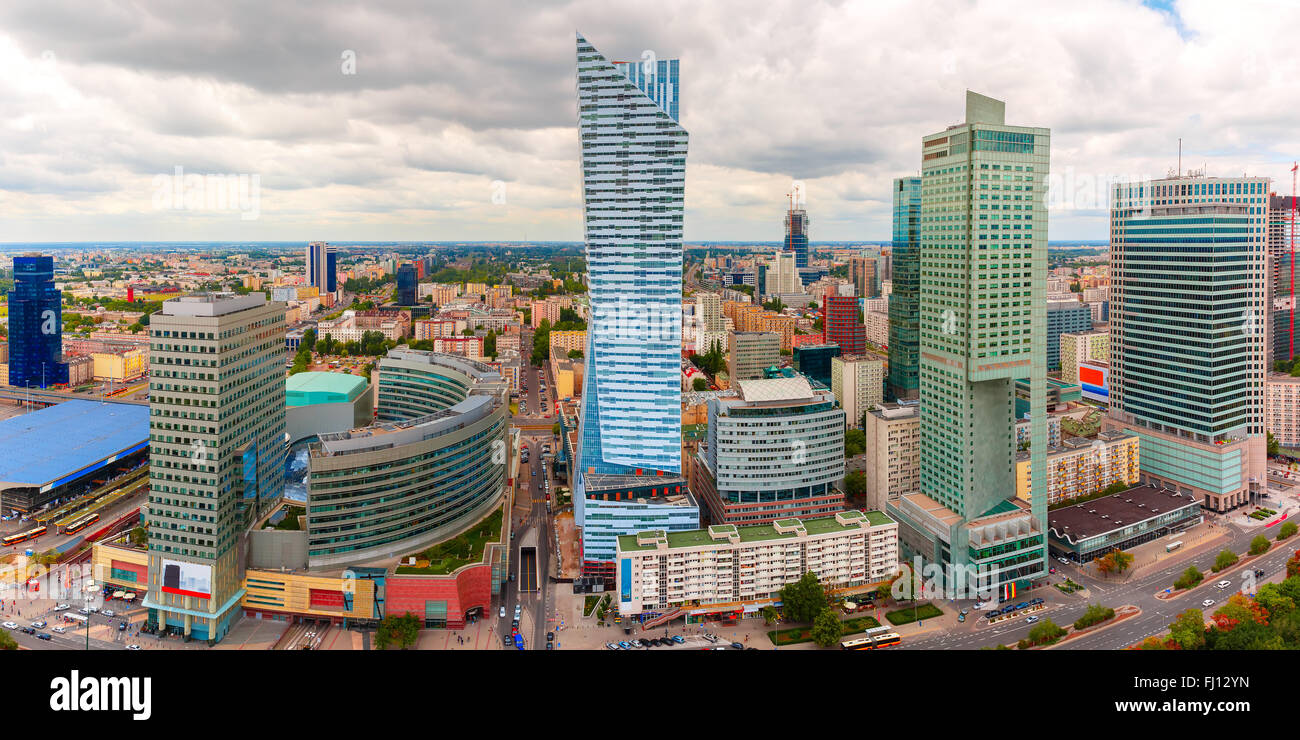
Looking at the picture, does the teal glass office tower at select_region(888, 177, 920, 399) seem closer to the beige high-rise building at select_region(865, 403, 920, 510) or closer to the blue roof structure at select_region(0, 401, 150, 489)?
the beige high-rise building at select_region(865, 403, 920, 510)

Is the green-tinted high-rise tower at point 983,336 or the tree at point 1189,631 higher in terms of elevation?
the green-tinted high-rise tower at point 983,336

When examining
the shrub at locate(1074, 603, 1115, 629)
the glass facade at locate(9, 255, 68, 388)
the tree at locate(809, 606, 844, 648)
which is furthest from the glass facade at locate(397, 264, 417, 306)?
the shrub at locate(1074, 603, 1115, 629)

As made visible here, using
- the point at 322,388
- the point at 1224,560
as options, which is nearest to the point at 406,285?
the point at 322,388

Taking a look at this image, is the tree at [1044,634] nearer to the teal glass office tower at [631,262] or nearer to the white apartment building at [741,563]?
the white apartment building at [741,563]

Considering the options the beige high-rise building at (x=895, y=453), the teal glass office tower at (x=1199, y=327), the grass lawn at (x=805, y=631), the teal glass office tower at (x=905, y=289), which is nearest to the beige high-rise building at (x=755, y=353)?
the teal glass office tower at (x=905, y=289)

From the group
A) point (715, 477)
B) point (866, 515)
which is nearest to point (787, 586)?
point (866, 515)

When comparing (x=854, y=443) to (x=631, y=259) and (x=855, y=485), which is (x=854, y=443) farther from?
(x=631, y=259)
